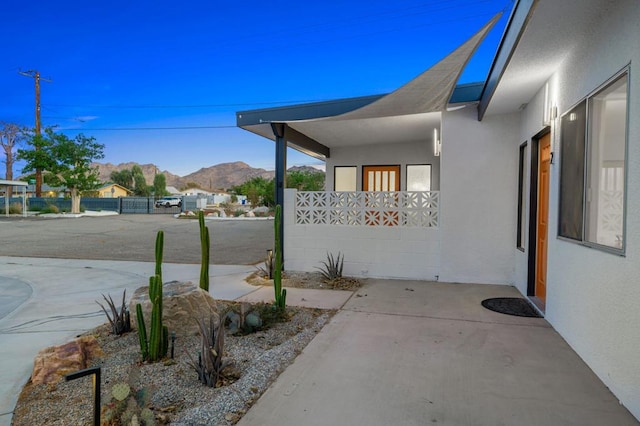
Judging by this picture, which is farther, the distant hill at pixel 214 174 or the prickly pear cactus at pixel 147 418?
the distant hill at pixel 214 174

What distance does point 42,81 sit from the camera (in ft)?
108

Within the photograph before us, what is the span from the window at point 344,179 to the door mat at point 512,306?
6070 millimetres

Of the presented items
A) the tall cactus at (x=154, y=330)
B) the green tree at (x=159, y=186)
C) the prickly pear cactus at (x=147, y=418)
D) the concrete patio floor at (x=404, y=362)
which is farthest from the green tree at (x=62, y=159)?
the green tree at (x=159, y=186)

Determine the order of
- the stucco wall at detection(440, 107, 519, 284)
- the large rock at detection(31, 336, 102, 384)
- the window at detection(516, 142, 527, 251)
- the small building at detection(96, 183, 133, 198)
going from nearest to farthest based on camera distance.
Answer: the large rock at detection(31, 336, 102, 384), the window at detection(516, 142, 527, 251), the stucco wall at detection(440, 107, 519, 284), the small building at detection(96, 183, 133, 198)

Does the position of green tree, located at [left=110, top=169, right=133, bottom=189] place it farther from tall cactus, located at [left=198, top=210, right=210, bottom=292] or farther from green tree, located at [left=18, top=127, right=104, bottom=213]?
tall cactus, located at [left=198, top=210, right=210, bottom=292]

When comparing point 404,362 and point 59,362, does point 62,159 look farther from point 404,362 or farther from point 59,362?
point 404,362

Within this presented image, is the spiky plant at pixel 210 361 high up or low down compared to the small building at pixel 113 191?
down

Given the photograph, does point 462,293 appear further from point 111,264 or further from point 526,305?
point 111,264

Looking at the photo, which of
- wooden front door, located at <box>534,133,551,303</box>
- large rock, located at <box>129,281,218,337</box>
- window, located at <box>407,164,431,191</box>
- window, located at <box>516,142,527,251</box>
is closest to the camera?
large rock, located at <box>129,281,218,337</box>

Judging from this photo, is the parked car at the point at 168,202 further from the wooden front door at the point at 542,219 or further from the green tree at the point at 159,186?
the wooden front door at the point at 542,219

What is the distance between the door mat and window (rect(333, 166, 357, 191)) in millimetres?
6070

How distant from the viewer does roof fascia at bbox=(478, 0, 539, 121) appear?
321 centimetres

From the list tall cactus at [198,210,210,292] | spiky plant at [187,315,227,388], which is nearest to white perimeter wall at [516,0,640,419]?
spiky plant at [187,315,227,388]

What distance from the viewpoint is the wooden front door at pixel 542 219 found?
5.34m
